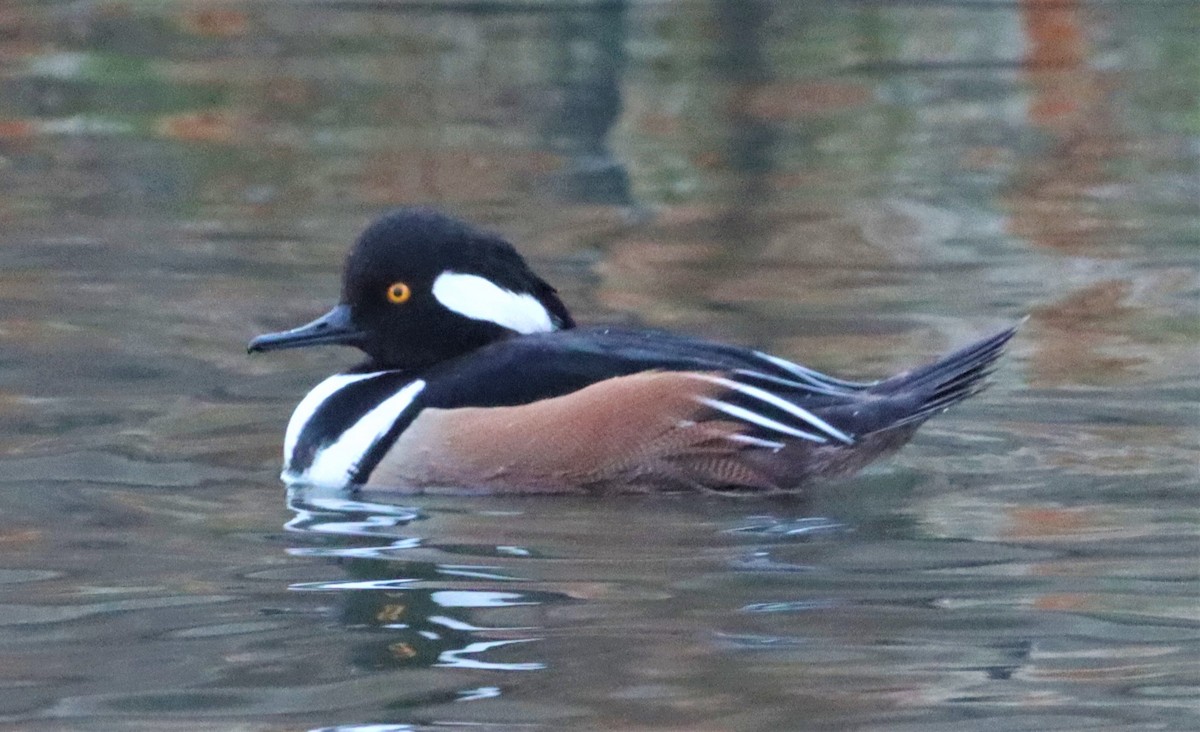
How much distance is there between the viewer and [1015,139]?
13.4 metres

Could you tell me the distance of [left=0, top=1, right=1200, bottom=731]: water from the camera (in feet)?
15.3

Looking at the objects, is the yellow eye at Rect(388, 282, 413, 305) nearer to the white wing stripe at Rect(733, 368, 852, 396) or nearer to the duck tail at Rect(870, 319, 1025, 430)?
the white wing stripe at Rect(733, 368, 852, 396)

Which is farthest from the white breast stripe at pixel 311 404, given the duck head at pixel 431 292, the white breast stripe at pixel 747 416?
the white breast stripe at pixel 747 416

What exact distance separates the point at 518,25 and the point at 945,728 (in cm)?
1112

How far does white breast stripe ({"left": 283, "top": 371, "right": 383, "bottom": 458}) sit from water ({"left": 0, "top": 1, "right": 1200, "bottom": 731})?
0.17 meters

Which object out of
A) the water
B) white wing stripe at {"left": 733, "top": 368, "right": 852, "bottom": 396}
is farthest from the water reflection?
white wing stripe at {"left": 733, "top": 368, "right": 852, "bottom": 396}

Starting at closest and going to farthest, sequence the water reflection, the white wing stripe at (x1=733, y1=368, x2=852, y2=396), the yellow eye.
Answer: the water reflection → the white wing stripe at (x1=733, y1=368, x2=852, y2=396) → the yellow eye

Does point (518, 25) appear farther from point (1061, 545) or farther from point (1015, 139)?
point (1061, 545)

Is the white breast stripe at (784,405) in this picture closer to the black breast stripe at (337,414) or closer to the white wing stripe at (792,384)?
the white wing stripe at (792,384)

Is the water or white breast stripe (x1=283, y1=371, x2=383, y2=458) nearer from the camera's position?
the water

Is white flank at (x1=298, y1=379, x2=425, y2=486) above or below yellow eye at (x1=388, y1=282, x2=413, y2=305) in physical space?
below

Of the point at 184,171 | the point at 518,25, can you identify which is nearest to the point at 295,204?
the point at 184,171

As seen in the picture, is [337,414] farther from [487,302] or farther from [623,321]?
[623,321]

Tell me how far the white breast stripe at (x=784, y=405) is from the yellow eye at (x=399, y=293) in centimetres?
91
